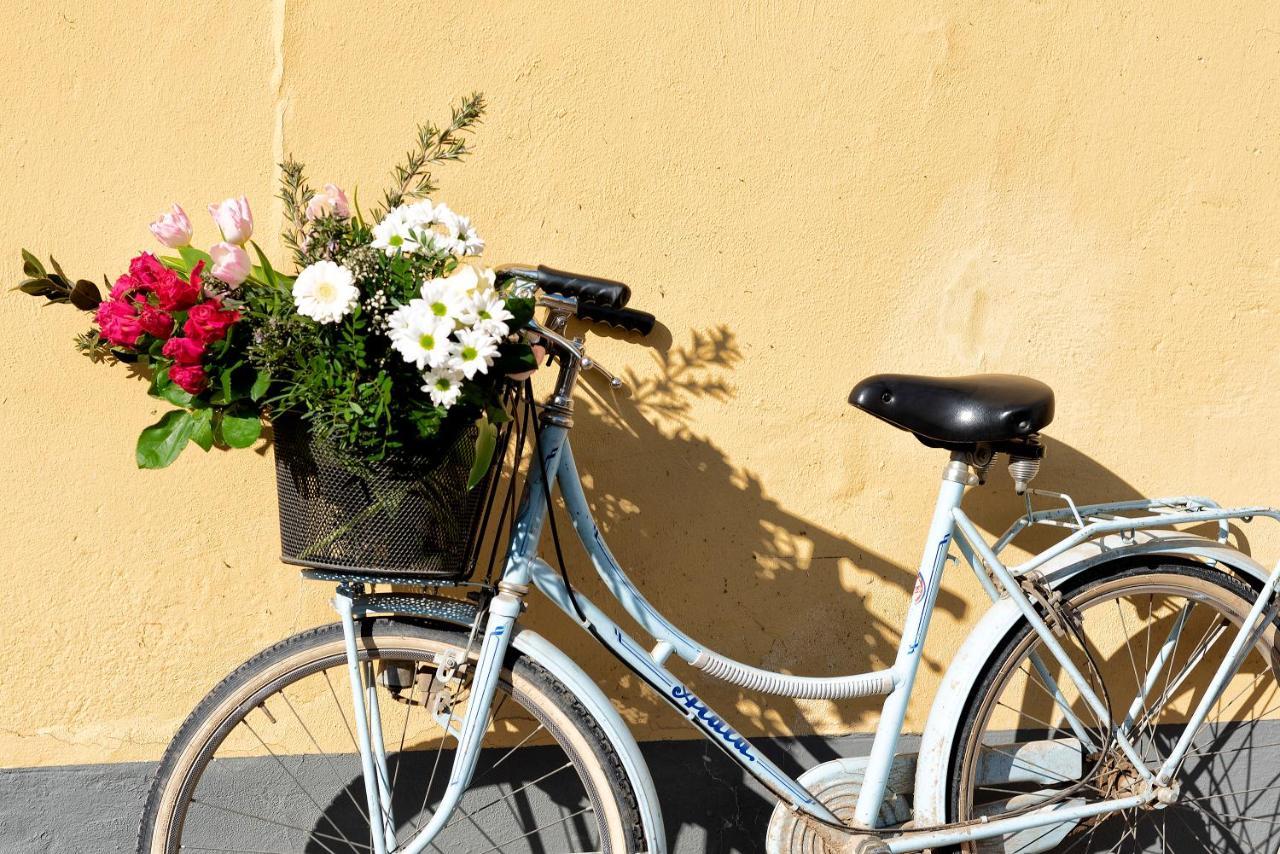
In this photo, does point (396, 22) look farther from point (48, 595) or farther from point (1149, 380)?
point (1149, 380)

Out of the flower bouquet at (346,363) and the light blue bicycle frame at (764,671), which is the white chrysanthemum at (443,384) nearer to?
the flower bouquet at (346,363)

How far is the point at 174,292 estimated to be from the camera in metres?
1.65

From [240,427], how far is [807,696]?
1203 millimetres

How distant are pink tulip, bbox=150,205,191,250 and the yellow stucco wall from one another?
475 millimetres

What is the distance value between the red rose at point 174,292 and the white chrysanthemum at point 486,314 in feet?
1.46

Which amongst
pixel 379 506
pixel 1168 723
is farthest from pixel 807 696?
pixel 1168 723

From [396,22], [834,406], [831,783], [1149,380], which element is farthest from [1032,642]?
[396,22]

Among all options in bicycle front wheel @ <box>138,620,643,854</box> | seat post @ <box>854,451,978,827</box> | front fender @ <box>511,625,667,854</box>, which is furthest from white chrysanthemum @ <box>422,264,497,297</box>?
seat post @ <box>854,451,978,827</box>

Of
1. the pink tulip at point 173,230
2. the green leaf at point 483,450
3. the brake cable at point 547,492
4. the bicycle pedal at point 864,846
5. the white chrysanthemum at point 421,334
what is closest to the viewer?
the white chrysanthemum at point 421,334

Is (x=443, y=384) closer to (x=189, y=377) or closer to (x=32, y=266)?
(x=189, y=377)

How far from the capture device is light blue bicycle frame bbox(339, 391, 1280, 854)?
188cm

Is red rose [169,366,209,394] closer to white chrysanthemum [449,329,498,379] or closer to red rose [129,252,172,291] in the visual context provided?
red rose [129,252,172,291]

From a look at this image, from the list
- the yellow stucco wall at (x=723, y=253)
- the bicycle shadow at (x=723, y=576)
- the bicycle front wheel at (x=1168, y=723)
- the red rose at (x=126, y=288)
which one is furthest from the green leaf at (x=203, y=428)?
the bicycle front wheel at (x=1168, y=723)

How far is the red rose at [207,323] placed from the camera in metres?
1.62
